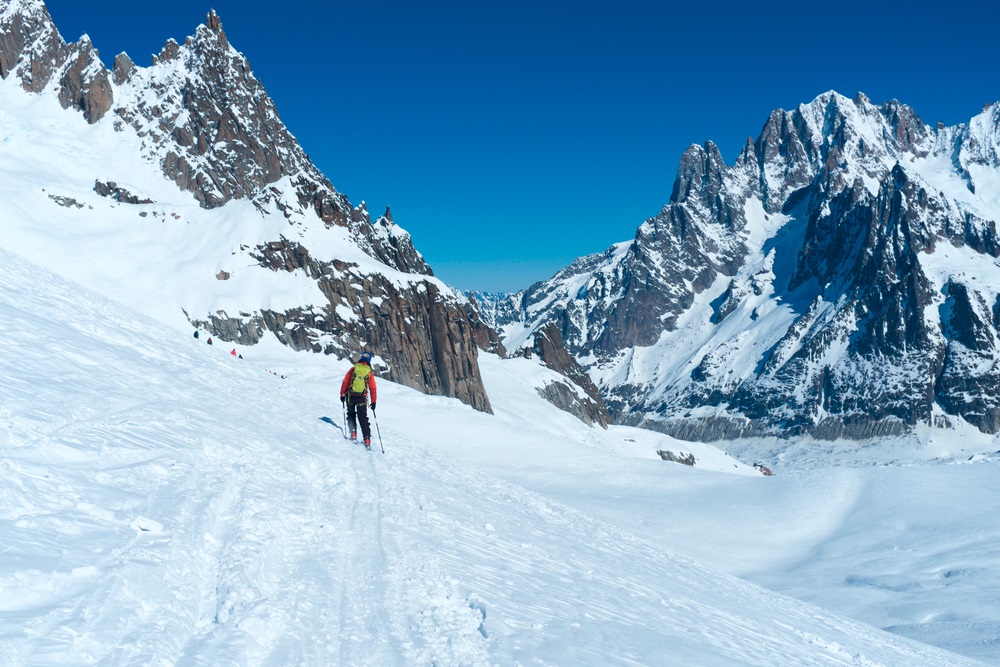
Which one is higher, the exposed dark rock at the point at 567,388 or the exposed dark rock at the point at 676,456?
the exposed dark rock at the point at 567,388

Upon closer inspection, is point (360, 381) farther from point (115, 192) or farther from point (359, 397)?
point (115, 192)

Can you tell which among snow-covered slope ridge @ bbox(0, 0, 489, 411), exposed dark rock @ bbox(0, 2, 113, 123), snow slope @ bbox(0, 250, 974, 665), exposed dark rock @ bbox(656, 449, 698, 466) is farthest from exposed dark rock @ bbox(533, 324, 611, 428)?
snow slope @ bbox(0, 250, 974, 665)

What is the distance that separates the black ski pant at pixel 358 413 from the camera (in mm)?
17266

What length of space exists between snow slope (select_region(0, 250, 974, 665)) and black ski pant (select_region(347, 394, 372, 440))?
1.05m

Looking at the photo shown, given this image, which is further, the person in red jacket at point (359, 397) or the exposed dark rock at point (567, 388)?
the exposed dark rock at point (567, 388)

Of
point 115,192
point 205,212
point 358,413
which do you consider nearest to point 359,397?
point 358,413

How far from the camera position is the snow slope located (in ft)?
18.2

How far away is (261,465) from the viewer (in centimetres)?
1105

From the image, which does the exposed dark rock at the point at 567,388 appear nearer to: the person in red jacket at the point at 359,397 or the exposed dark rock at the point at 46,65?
the exposed dark rock at the point at 46,65

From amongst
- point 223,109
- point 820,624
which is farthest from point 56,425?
point 223,109

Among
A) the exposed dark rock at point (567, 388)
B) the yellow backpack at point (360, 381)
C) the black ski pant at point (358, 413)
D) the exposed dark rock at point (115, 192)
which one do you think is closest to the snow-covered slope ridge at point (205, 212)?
the exposed dark rock at point (115, 192)

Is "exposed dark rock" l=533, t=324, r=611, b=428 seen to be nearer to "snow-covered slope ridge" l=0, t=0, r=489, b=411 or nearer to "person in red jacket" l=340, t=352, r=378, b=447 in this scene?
"snow-covered slope ridge" l=0, t=0, r=489, b=411

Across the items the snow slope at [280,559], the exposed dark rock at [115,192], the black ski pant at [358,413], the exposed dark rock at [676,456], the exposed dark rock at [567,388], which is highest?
the exposed dark rock at [115,192]

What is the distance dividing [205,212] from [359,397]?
69.5m
